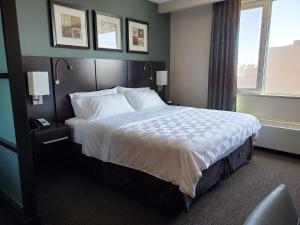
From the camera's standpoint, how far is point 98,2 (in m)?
3.39

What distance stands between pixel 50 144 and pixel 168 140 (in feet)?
4.60

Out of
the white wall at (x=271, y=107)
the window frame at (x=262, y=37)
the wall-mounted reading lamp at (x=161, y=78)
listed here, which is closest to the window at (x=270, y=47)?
the window frame at (x=262, y=37)

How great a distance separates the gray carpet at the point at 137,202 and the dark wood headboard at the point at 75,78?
0.84m

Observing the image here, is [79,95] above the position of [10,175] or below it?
above

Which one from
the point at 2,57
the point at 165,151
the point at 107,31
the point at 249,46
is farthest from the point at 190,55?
the point at 2,57

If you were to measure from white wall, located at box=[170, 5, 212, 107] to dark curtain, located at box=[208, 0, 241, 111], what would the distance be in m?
0.21

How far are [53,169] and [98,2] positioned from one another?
2.54 m

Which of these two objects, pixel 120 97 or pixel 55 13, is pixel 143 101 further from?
pixel 55 13

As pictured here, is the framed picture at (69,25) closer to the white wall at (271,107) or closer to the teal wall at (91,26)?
the teal wall at (91,26)

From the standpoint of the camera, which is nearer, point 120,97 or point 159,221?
point 159,221

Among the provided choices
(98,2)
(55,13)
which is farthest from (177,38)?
(55,13)

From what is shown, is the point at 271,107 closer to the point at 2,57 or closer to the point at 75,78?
the point at 75,78

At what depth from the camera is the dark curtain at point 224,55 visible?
3.77 meters

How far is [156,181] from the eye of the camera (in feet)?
6.72
